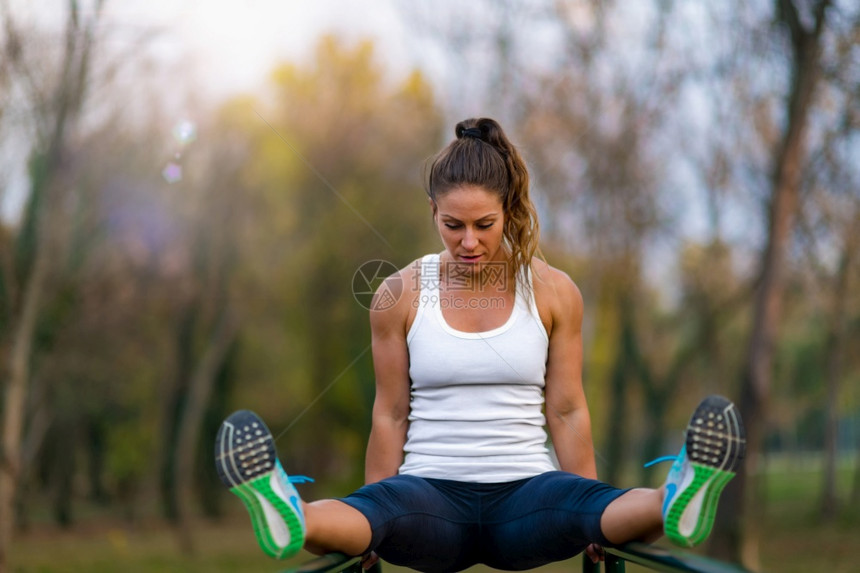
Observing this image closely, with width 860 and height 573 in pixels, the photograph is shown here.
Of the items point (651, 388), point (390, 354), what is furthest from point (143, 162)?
point (390, 354)

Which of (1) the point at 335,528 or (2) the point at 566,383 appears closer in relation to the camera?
(1) the point at 335,528

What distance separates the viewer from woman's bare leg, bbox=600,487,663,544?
1975 mm

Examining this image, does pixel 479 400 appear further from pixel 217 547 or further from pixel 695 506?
pixel 217 547

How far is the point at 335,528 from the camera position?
6.68 ft

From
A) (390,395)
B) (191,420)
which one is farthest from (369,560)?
(191,420)

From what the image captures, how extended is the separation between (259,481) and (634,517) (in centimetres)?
74

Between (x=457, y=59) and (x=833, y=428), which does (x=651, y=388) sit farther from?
(x=457, y=59)

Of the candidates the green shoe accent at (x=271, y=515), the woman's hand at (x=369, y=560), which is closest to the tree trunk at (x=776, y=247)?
the woman's hand at (x=369, y=560)

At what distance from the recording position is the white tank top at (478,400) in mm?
2521

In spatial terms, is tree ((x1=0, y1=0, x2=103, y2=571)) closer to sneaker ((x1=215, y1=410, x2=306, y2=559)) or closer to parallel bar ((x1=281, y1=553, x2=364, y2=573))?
parallel bar ((x1=281, y1=553, x2=364, y2=573))

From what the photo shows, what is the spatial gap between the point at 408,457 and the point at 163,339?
1620 cm

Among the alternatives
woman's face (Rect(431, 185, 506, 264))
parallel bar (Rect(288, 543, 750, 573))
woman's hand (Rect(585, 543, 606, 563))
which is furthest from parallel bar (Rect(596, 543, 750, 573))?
woman's face (Rect(431, 185, 506, 264))

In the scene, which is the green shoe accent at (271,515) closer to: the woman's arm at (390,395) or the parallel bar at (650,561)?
the parallel bar at (650,561)

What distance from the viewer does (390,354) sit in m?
2.67
